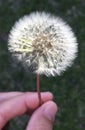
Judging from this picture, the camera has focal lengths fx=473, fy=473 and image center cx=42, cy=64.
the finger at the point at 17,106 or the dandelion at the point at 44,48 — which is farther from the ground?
the dandelion at the point at 44,48

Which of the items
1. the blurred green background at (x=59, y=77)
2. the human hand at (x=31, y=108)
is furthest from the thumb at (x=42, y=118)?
the blurred green background at (x=59, y=77)

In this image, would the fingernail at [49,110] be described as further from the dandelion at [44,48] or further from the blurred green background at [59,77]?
the blurred green background at [59,77]

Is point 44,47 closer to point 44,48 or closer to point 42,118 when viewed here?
point 44,48

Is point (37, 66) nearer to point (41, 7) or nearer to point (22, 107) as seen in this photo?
point (22, 107)

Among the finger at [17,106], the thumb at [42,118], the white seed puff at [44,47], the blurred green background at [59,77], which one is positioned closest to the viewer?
the white seed puff at [44,47]

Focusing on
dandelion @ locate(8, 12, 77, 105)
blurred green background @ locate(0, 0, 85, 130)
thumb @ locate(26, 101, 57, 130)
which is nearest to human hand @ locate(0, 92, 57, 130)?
thumb @ locate(26, 101, 57, 130)

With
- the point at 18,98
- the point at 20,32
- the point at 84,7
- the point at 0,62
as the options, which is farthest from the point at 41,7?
the point at 20,32

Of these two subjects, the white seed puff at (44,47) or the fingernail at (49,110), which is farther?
the fingernail at (49,110)

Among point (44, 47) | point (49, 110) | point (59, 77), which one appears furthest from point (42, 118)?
point (59, 77)

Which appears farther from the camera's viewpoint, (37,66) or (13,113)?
(13,113)
